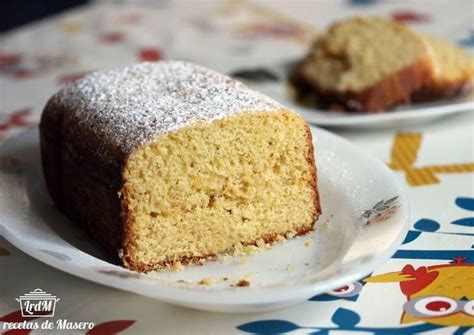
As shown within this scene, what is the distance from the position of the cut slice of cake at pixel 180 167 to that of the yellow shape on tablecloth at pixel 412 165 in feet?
1.35

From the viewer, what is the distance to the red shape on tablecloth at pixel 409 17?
345 cm

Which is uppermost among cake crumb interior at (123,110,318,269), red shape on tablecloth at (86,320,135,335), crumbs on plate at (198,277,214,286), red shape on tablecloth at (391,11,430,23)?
red shape on tablecloth at (391,11,430,23)

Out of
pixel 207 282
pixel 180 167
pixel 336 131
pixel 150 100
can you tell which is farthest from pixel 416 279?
pixel 336 131

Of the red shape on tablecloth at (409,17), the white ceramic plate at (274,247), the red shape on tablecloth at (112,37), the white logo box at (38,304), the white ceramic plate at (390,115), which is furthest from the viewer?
the red shape on tablecloth at (409,17)

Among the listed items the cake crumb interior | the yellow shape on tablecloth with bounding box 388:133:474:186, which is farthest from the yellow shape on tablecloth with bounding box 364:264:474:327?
the yellow shape on tablecloth with bounding box 388:133:474:186

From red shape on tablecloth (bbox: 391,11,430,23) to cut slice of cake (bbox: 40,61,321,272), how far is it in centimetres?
177

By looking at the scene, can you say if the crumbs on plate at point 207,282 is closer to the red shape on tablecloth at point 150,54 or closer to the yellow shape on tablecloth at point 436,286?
the yellow shape on tablecloth at point 436,286

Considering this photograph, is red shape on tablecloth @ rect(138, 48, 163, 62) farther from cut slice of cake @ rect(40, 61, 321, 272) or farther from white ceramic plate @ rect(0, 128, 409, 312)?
cut slice of cake @ rect(40, 61, 321, 272)

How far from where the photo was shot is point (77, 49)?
10.5 feet

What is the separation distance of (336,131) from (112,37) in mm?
1338

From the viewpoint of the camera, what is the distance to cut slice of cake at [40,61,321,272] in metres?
1.63

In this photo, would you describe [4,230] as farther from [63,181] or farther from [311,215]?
[311,215]

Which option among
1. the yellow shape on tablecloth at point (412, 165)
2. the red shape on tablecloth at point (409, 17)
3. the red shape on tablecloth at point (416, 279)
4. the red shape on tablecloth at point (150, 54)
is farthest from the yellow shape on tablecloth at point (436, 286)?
the red shape on tablecloth at point (409, 17)

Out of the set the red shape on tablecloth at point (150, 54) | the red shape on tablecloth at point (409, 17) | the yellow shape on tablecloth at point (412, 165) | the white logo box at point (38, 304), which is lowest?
the white logo box at point (38, 304)
